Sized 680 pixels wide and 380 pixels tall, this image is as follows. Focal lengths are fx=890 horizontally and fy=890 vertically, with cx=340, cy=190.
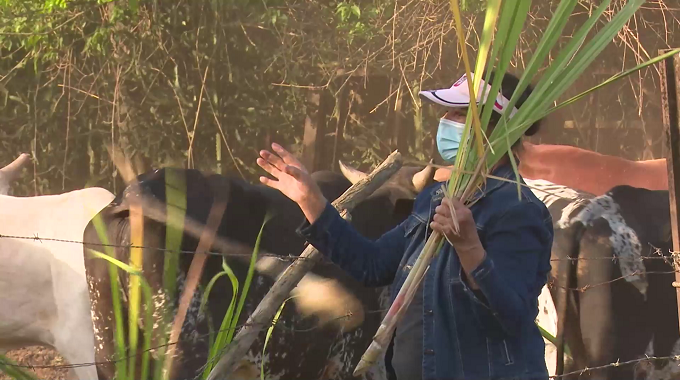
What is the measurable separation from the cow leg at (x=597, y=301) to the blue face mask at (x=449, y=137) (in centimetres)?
223

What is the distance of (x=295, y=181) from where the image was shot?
76.1 inches

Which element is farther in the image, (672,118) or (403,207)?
(403,207)

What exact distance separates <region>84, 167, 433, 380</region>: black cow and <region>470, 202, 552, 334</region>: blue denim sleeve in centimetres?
169

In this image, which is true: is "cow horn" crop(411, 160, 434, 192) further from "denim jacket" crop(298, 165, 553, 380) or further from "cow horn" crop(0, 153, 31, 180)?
"denim jacket" crop(298, 165, 553, 380)

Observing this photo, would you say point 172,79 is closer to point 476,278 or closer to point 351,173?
point 351,173

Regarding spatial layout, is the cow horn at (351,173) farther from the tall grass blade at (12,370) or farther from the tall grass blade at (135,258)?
the tall grass blade at (12,370)

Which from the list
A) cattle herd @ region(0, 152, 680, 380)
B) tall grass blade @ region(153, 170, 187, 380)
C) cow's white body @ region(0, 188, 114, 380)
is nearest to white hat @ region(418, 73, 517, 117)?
cattle herd @ region(0, 152, 680, 380)

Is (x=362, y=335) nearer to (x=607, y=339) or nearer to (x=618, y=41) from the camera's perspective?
(x=607, y=339)

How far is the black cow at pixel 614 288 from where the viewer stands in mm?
3936

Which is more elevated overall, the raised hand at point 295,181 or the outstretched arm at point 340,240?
the raised hand at point 295,181

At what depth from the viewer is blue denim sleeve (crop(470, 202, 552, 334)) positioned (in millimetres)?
1608

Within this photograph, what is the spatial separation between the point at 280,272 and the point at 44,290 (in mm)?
916

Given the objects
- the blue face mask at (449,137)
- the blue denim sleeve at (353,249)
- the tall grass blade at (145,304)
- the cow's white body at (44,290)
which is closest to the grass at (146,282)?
the tall grass blade at (145,304)

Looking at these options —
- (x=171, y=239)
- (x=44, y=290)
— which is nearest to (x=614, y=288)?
(x=171, y=239)
